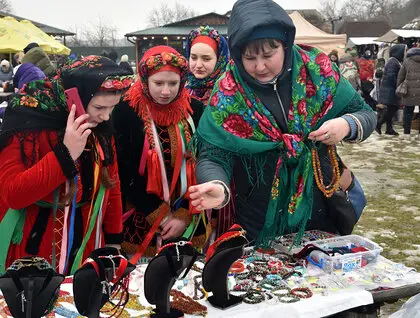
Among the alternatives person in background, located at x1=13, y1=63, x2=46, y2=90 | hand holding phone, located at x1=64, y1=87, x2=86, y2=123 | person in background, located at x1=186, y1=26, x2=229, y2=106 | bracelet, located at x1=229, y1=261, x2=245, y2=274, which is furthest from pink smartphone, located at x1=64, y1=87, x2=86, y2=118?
person in background, located at x1=13, y1=63, x2=46, y2=90

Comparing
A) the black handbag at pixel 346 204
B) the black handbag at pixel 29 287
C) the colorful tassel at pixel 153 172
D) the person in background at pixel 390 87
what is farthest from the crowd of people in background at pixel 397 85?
the black handbag at pixel 29 287

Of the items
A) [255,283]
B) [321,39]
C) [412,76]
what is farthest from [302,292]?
[321,39]

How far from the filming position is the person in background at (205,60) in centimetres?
292

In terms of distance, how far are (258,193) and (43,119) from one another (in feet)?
2.98

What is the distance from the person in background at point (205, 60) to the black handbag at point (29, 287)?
1.77 m

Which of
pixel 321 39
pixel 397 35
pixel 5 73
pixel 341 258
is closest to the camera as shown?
pixel 341 258

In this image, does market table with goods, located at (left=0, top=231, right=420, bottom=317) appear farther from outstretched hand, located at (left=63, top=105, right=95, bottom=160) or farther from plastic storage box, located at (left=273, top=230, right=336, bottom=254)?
outstretched hand, located at (left=63, top=105, right=95, bottom=160)

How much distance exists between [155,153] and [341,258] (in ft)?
3.16

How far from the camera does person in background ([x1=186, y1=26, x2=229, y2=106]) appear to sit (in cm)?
292

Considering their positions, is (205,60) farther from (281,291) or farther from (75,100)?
(281,291)

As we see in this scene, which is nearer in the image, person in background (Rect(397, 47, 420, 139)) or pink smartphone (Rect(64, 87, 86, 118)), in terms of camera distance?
pink smartphone (Rect(64, 87, 86, 118))

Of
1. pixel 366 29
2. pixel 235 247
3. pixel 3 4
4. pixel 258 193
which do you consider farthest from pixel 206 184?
pixel 3 4

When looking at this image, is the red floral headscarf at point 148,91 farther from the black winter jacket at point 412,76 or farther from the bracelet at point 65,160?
the black winter jacket at point 412,76

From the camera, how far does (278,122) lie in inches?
74.9
